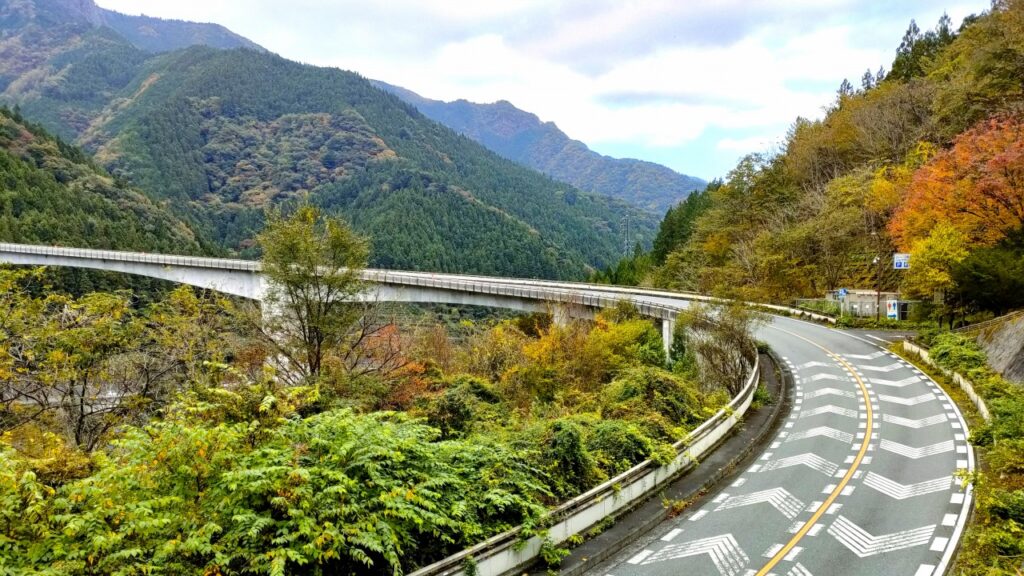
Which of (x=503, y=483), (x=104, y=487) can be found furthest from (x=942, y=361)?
(x=104, y=487)

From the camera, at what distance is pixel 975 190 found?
1259 inches

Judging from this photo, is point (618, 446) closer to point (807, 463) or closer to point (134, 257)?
point (807, 463)

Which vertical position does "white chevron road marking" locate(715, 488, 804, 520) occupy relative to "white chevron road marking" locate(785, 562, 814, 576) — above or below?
above

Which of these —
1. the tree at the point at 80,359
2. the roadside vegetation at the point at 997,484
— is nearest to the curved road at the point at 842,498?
the roadside vegetation at the point at 997,484

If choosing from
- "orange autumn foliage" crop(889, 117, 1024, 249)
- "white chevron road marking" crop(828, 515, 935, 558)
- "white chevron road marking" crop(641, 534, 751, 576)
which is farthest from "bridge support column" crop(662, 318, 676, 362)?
"white chevron road marking" crop(641, 534, 751, 576)

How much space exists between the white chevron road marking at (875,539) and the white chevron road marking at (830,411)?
836 cm

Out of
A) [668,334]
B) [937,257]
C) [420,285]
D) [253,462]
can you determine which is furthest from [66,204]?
[937,257]

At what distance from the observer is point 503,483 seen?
11227mm

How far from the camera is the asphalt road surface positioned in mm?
10680

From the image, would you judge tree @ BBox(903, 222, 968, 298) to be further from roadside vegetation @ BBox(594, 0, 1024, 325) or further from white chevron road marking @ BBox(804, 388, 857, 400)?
white chevron road marking @ BBox(804, 388, 857, 400)

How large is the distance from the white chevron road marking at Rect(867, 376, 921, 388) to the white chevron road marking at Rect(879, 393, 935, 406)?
1566mm

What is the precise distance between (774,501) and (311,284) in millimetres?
17515

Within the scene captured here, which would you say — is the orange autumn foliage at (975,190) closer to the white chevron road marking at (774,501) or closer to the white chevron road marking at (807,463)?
the white chevron road marking at (807,463)

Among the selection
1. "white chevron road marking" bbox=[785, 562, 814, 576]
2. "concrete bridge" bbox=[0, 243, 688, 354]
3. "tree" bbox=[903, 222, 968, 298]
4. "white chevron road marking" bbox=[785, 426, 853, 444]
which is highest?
"tree" bbox=[903, 222, 968, 298]
